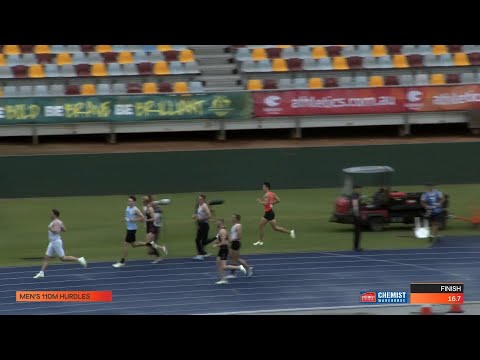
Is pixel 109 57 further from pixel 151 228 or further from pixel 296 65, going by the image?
pixel 151 228

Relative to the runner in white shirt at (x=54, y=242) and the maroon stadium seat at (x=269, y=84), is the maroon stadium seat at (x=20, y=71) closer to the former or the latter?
the maroon stadium seat at (x=269, y=84)

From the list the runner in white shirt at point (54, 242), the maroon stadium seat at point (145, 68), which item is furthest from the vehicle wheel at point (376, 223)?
the maroon stadium seat at point (145, 68)

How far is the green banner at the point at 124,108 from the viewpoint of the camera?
30.1m

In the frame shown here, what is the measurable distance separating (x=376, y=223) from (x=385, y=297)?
5.87m

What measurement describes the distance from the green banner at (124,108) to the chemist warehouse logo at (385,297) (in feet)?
46.8

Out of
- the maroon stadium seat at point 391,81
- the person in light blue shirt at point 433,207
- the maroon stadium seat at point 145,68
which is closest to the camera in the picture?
the person in light blue shirt at point 433,207

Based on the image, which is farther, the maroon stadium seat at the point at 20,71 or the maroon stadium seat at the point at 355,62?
the maroon stadium seat at the point at 355,62

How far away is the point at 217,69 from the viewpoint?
117 ft

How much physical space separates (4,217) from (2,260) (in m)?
4.18

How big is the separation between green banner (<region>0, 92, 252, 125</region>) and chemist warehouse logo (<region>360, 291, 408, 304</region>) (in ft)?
46.8

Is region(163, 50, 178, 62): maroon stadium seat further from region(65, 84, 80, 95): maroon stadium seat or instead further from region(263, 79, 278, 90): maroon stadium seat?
region(65, 84, 80, 95): maroon stadium seat

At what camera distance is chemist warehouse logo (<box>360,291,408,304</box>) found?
17392 millimetres

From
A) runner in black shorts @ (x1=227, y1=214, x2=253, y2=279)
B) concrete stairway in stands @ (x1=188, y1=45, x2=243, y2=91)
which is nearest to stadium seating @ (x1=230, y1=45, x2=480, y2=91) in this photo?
concrete stairway in stands @ (x1=188, y1=45, x2=243, y2=91)

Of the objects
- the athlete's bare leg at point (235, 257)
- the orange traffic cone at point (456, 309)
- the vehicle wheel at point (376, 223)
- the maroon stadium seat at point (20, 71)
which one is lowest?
the orange traffic cone at point (456, 309)
